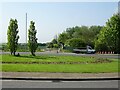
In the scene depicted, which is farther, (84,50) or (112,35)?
(84,50)

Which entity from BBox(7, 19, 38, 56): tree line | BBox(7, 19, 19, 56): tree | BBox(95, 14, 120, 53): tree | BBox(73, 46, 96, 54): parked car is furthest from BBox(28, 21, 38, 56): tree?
BBox(95, 14, 120, 53): tree

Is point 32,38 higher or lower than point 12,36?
lower

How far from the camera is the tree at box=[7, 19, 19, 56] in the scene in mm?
39156

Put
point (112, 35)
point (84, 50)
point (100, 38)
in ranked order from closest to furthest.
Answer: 1. point (112, 35)
2. point (84, 50)
3. point (100, 38)

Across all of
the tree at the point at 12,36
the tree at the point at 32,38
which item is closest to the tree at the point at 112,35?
the tree at the point at 32,38

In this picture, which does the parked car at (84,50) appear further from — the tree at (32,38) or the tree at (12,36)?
the tree at (12,36)

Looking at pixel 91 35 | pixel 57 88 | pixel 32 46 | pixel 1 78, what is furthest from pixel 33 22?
pixel 91 35

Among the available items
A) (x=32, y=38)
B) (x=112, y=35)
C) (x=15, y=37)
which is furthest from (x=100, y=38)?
(x=15, y=37)

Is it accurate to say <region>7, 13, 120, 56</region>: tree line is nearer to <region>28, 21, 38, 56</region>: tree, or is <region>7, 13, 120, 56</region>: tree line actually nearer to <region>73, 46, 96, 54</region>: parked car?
<region>28, 21, 38, 56</region>: tree

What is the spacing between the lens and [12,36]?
129 ft

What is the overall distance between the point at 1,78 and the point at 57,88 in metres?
4.29

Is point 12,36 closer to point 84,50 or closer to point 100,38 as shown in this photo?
point 84,50

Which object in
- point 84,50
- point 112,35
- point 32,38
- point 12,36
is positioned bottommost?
point 84,50

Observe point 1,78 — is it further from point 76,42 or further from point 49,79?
point 76,42
